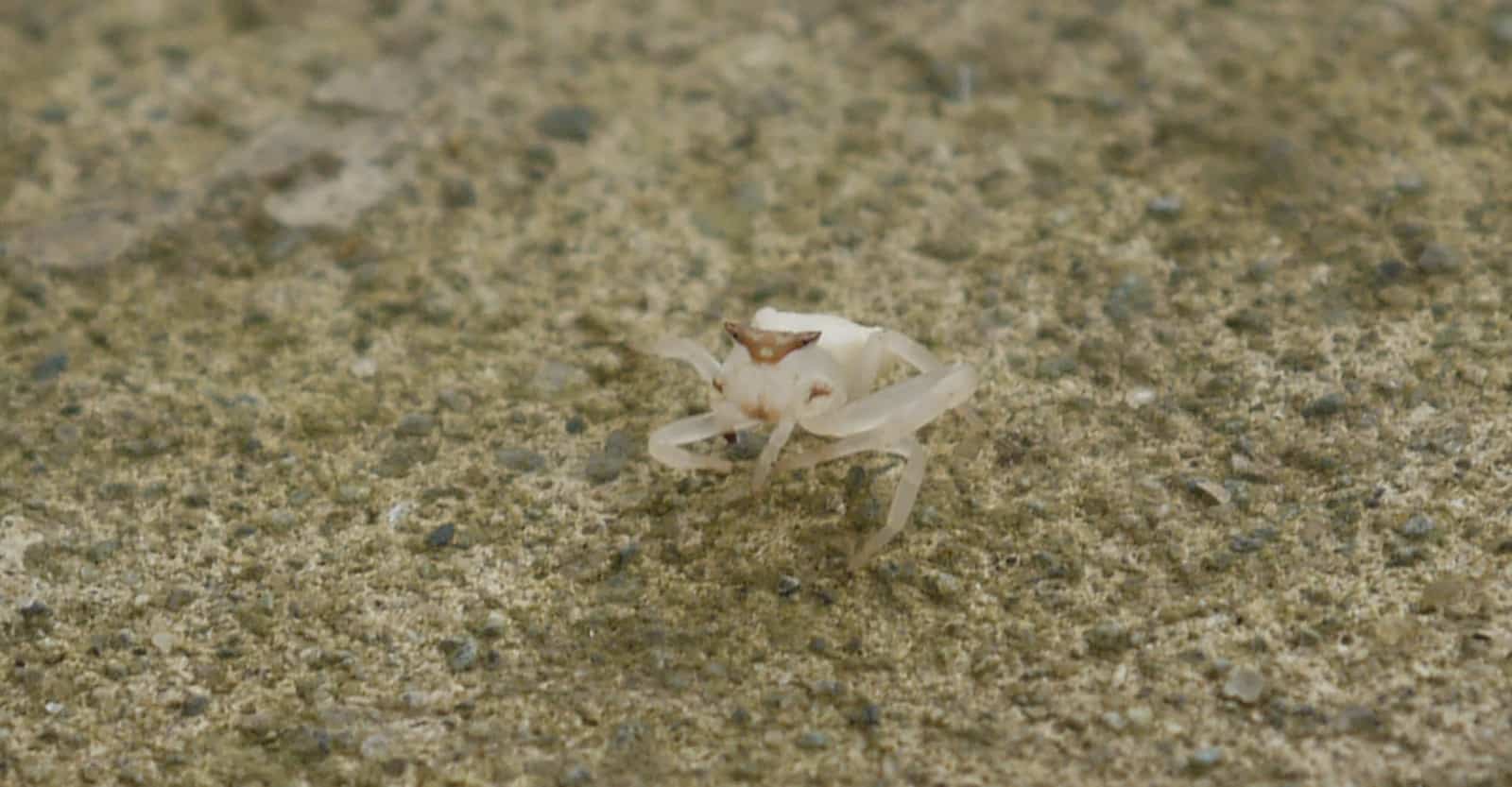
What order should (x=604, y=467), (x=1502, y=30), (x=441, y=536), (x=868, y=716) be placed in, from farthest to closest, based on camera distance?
(x=1502, y=30) < (x=604, y=467) < (x=441, y=536) < (x=868, y=716)

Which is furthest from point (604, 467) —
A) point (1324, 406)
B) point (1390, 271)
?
point (1390, 271)

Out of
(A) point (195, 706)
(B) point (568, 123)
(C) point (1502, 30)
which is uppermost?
(C) point (1502, 30)

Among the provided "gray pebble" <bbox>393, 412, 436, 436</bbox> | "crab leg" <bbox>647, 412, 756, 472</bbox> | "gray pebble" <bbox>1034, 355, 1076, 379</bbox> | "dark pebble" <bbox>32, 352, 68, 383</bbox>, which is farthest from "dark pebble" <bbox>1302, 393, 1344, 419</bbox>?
"dark pebble" <bbox>32, 352, 68, 383</bbox>

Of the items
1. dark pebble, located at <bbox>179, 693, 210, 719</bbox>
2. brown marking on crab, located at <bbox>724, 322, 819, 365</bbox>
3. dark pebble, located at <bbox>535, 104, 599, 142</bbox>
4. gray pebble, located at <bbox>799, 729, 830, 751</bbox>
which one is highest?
brown marking on crab, located at <bbox>724, 322, 819, 365</bbox>

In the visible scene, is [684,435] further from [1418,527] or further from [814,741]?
[1418,527]

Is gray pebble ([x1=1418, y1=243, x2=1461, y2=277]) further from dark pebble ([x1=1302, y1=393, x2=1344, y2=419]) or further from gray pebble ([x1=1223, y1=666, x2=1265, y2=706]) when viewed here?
gray pebble ([x1=1223, y1=666, x2=1265, y2=706])

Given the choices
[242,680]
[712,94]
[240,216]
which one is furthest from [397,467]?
[712,94]

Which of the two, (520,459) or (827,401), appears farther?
(520,459)
